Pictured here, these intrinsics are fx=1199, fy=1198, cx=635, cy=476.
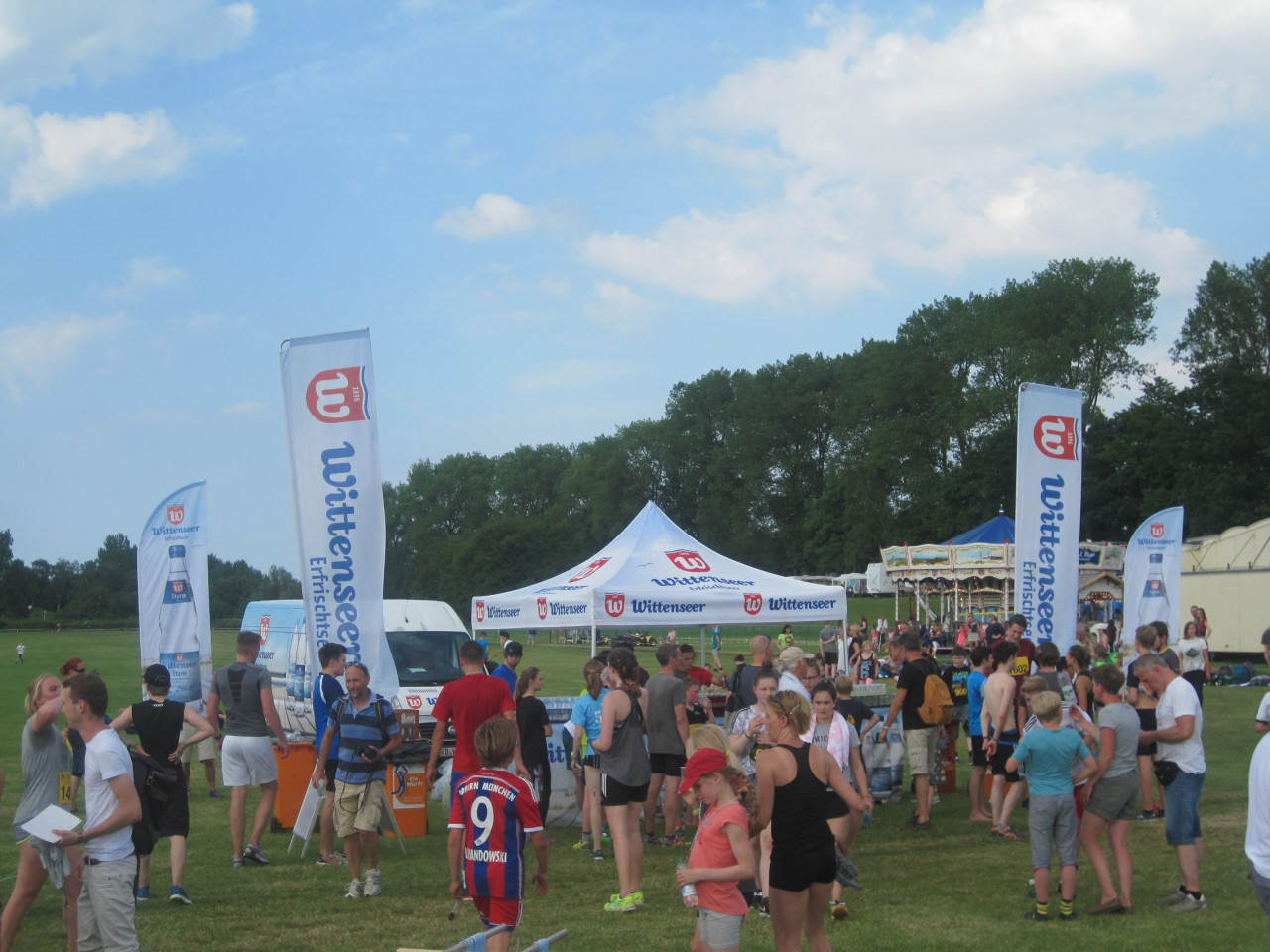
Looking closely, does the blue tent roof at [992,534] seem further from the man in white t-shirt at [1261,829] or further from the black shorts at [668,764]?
the man in white t-shirt at [1261,829]

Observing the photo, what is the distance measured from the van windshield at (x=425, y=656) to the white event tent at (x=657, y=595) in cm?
151

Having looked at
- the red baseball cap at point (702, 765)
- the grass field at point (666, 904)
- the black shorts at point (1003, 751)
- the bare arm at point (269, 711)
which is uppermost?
the red baseball cap at point (702, 765)

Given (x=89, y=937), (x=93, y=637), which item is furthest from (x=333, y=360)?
(x=93, y=637)

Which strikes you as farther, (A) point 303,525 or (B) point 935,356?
(B) point 935,356

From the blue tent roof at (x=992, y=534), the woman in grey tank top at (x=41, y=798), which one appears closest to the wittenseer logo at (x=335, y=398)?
the woman in grey tank top at (x=41, y=798)

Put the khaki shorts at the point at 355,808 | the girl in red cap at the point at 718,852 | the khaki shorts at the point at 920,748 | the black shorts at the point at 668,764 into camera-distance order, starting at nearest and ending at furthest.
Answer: the girl in red cap at the point at 718,852 → the khaki shorts at the point at 355,808 → the black shorts at the point at 668,764 → the khaki shorts at the point at 920,748

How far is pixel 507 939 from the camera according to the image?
5195 mm

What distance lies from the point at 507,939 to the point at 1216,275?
6010cm

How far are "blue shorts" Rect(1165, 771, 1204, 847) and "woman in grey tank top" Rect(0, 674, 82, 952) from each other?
649 centimetres

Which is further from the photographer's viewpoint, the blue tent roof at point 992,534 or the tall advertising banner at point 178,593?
the blue tent roof at point 992,534

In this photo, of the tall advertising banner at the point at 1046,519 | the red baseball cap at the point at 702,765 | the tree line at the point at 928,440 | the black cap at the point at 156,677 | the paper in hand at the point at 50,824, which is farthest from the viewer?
the tree line at the point at 928,440

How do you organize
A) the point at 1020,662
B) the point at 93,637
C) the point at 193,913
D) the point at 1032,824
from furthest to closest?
1. the point at 93,637
2. the point at 1020,662
3. the point at 193,913
4. the point at 1032,824

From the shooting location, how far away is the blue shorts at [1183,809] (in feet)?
25.5

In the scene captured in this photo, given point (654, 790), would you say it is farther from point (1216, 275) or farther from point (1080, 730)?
point (1216, 275)
